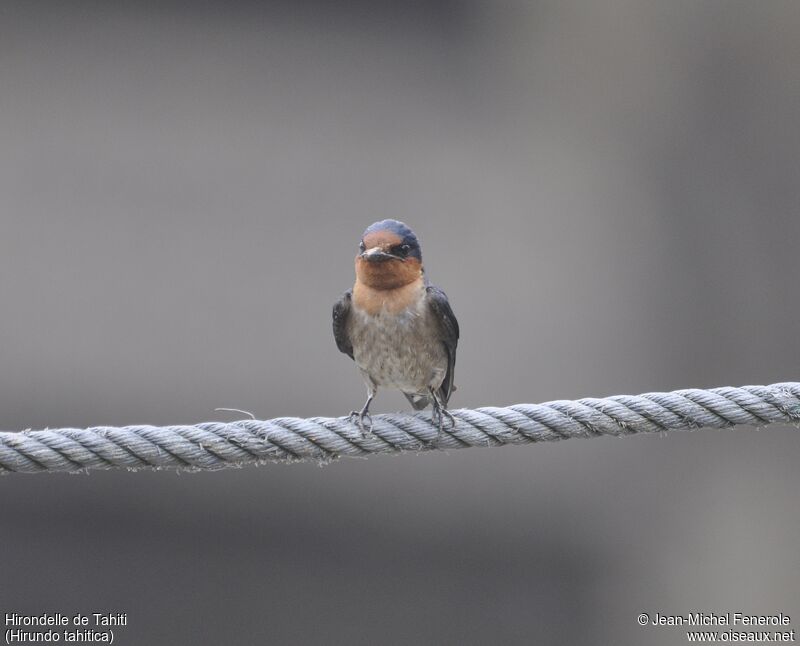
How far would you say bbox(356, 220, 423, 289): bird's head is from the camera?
11.4 feet

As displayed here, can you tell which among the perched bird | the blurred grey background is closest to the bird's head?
the perched bird

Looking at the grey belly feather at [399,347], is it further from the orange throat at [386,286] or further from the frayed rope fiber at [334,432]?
the frayed rope fiber at [334,432]

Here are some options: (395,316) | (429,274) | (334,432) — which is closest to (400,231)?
(395,316)

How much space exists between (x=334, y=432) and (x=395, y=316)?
82 centimetres

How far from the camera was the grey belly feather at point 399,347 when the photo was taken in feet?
11.5

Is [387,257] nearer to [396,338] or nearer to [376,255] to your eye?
[376,255]

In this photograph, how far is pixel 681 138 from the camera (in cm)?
699

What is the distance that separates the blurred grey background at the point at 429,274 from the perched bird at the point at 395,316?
7.47 ft

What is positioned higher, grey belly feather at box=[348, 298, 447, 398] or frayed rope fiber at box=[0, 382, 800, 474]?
grey belly feather at box=[348, 298, 447, 398]

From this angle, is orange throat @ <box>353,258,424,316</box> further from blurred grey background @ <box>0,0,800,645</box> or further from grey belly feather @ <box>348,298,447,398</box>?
blurred grey background @ <box>0,0,800,645</box>

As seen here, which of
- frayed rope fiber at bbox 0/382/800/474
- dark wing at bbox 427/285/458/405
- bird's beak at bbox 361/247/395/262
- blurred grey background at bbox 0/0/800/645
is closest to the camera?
frayed rope fiber at bbox 0/382/800/474

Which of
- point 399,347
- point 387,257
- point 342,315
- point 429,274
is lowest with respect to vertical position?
point 399,347

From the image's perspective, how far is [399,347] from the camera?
352 centimetres

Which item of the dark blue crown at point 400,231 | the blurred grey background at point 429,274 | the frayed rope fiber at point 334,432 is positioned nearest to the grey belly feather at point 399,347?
the dark blue crown at point 400,231
